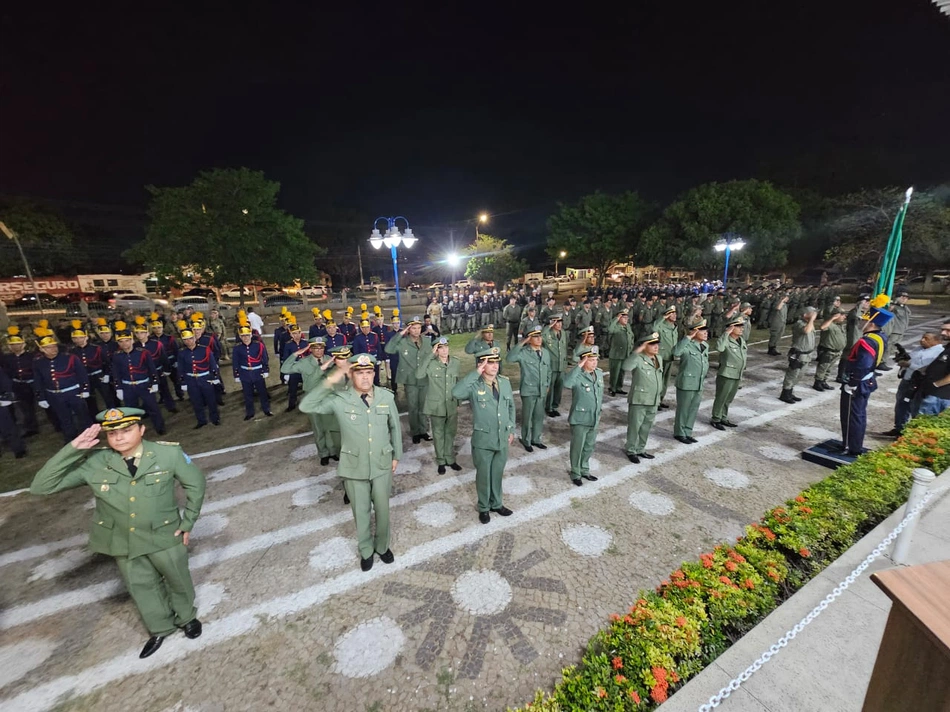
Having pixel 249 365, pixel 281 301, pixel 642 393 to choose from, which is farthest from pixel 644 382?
pixel 281 301

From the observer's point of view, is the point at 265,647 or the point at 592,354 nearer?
the point at 265,647

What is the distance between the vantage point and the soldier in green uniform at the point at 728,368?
725 centimetres

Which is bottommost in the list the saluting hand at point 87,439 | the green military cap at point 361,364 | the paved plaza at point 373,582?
the paved plaza at point 373,582

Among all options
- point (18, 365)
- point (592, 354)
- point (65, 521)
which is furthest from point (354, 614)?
point (18, 365)

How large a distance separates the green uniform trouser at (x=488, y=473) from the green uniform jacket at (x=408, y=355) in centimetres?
297

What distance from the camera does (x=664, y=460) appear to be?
6.37 metres

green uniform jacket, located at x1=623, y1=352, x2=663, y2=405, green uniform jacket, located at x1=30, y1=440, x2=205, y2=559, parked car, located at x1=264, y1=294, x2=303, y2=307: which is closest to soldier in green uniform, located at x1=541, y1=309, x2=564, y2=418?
green uniform jacket, located at x1=623, y1=352, x2=663, y2=405

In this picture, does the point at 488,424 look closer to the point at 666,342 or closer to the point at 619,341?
the point at 666,342

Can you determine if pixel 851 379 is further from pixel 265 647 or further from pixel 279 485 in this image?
pixel 279 485

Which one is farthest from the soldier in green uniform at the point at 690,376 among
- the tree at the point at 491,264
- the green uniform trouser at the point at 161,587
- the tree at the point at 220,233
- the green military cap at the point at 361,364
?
the tree at the point at 491,264

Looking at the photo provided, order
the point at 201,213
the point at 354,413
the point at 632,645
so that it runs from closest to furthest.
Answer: the point at 632,645, the point at 354,413, the point at 201,213

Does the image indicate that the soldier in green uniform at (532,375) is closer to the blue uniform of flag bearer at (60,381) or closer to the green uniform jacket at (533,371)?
the green uniform jacket at (533,371)

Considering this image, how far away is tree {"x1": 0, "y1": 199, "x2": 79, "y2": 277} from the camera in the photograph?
36.1m

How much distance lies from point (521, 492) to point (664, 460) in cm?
250
